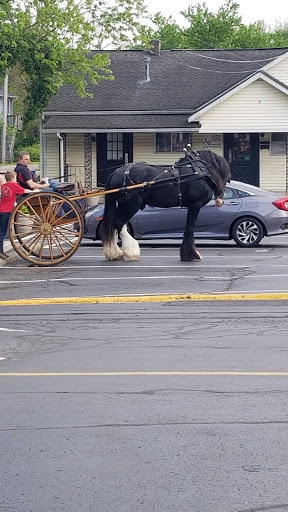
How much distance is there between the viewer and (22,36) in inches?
1409

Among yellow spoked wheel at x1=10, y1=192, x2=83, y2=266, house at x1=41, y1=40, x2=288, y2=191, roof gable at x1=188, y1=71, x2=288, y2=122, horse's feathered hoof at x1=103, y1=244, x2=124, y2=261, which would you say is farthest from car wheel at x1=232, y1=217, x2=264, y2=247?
roof gable at x1=188, y1=71, x2=288, y2=122

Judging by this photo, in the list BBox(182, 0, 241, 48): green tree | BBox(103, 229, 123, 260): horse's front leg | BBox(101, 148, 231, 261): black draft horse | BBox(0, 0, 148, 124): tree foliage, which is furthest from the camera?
BBox(182, 0, 241, 48): green tree

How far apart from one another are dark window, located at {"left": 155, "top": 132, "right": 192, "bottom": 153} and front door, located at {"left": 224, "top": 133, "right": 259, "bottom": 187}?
5.58 feet

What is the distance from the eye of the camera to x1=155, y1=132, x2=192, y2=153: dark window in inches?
1663

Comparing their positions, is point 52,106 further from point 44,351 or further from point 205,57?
point 44,351

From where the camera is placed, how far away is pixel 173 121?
4112 centimetres

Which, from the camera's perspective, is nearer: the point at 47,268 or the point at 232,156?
the point at 47,268

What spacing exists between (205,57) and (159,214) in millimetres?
26096

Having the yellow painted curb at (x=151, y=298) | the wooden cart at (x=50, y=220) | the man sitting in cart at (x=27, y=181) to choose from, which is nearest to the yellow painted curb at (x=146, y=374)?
the yellow painted curb at (x=151, y=298)

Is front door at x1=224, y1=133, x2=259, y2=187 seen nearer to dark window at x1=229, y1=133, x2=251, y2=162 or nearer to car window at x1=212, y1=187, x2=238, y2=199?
dark window at x1=229, y1=133, x2=251, y2=162

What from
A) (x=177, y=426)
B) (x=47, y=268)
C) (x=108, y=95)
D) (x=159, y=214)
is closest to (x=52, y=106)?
(x=108, y=95)

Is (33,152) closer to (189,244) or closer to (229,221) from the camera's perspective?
(229,221)

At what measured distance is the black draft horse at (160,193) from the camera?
1831 cm

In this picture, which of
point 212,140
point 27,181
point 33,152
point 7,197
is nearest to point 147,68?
point 212,140
